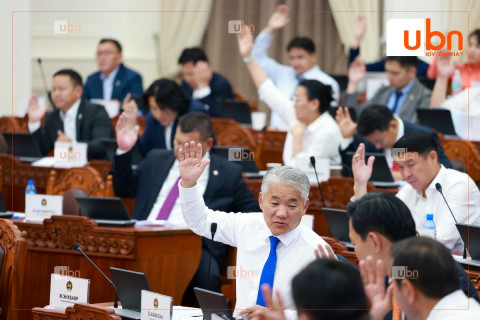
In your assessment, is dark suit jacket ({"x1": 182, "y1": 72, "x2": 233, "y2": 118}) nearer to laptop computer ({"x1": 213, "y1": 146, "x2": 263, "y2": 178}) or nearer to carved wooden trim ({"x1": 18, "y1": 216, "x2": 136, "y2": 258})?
laptop computer ({"x1": 213, "y1": 146, "x2": 263, "y2": 178})

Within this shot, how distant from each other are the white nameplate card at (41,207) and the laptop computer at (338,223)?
1394 mm

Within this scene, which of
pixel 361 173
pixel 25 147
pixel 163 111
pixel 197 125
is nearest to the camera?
pixel 361 173

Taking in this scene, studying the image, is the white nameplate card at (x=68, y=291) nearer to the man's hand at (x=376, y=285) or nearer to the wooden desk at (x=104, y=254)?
the wooden desk at (x=104, y=254)

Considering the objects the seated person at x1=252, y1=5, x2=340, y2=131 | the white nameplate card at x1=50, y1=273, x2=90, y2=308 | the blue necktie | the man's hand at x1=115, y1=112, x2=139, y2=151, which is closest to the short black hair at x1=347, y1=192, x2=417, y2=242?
the blue necktie

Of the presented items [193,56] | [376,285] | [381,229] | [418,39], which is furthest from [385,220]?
[193,56]

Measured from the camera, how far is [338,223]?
4.02m

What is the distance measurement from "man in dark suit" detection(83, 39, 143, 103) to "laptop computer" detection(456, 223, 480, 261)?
4.89m

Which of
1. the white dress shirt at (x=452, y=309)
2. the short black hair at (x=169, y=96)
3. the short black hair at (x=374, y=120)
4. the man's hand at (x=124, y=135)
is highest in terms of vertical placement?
the short black hair at (x=169, y=96)

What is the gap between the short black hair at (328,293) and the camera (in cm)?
182

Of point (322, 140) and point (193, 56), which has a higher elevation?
point (193, 56)

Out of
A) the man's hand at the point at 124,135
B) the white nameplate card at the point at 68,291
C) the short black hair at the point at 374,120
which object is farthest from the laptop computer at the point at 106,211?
the short black hair at the point at 374,120

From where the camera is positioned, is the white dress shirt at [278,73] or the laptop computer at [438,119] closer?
the laptop computer at [438,119]

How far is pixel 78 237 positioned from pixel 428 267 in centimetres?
245

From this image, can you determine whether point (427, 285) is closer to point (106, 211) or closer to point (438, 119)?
point (106, 211)
